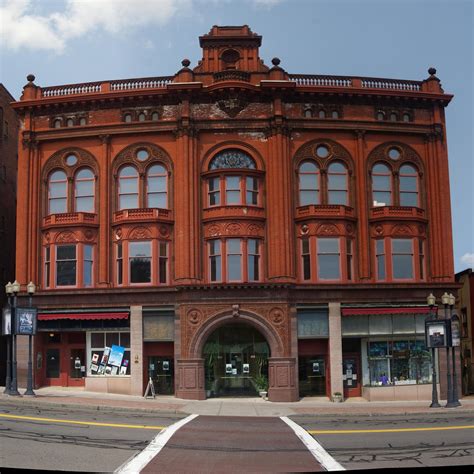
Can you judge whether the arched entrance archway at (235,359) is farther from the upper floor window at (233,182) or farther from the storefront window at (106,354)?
the upper floor window at (233,182)

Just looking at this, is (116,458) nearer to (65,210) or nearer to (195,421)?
(195,421)

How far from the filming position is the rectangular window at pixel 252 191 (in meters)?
34.0

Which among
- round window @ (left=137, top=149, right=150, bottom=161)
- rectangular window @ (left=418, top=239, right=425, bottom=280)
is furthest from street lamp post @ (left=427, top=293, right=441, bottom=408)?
round window @ (left=137, top=149, right=150, bottom=161)

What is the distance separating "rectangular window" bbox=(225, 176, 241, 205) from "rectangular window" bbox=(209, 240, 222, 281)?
2.24 meters

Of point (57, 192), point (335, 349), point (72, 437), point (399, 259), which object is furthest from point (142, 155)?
point (72, 437)

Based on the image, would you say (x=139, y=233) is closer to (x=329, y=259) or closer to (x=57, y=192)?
(x=57, y=192)

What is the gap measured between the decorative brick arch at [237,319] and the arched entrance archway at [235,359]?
94 cm

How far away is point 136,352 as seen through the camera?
33000mm

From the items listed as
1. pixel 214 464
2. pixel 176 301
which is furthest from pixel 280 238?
pixel 214 464

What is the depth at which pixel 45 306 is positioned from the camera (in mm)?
34125

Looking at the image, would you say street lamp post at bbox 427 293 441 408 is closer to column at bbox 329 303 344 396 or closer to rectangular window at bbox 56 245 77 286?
column at bbox 329 303 344 396

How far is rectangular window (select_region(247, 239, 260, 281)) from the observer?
3338cm

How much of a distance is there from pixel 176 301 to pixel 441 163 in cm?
1609

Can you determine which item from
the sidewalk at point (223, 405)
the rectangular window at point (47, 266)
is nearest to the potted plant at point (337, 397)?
the sidewalk at point (223, 405)
